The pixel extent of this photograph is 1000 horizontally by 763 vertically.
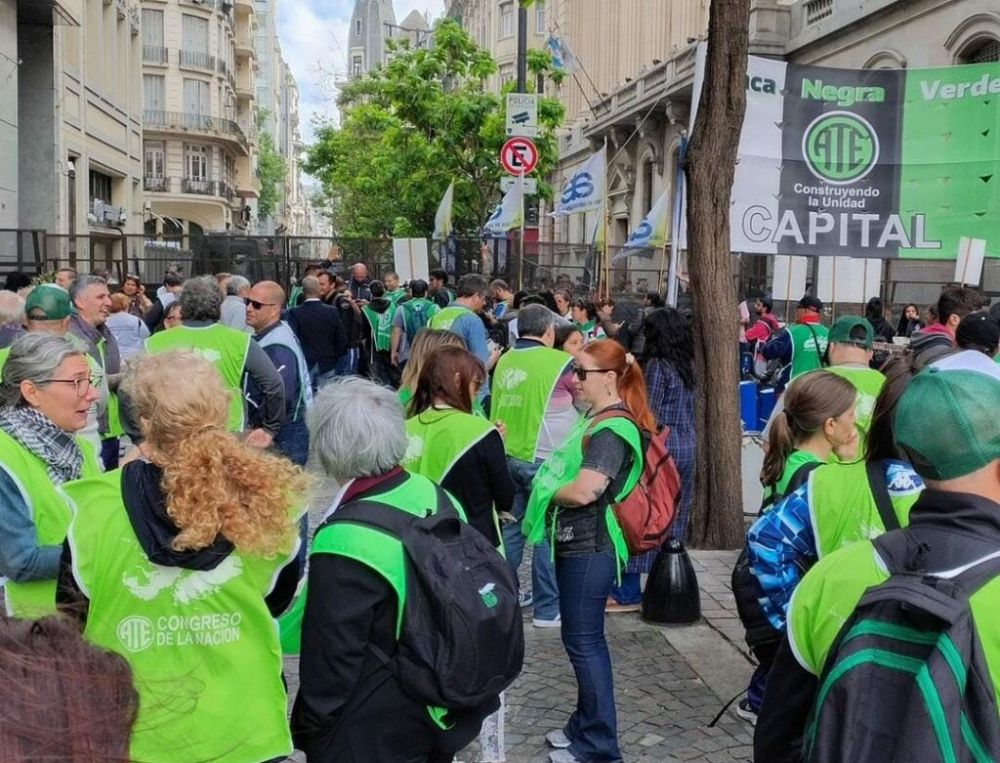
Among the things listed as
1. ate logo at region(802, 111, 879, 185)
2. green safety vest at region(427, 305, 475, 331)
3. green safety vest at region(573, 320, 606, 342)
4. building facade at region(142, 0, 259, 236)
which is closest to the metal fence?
green safety vest at region(573, 320, 606, 342)

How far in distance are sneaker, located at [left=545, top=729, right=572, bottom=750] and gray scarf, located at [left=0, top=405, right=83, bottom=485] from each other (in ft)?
7.89

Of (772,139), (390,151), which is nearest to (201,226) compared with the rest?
(390,151)

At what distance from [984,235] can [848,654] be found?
7.95 metres

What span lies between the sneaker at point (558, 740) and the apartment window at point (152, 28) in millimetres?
65271

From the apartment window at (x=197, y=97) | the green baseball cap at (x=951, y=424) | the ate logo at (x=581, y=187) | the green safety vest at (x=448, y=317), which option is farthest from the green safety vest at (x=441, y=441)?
the apartment window at (x=197, y=97)

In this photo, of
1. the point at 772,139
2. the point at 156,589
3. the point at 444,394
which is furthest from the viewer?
the point at 772,139

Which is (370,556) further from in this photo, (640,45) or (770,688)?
(640,45)

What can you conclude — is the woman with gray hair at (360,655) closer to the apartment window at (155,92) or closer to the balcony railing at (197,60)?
the balcony railing at (197,60)

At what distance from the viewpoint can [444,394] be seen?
4777 mm

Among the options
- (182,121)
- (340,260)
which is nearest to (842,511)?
(340,260)

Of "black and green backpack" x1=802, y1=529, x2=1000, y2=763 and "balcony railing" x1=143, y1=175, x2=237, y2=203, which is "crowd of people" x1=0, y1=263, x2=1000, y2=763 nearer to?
"black and green backpack" x1=802, y1=529, x2=1000, y2=763

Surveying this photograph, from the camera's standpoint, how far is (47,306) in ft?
20.0

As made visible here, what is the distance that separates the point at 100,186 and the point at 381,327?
2191 centimetres

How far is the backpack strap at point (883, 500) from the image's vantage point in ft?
9.25
